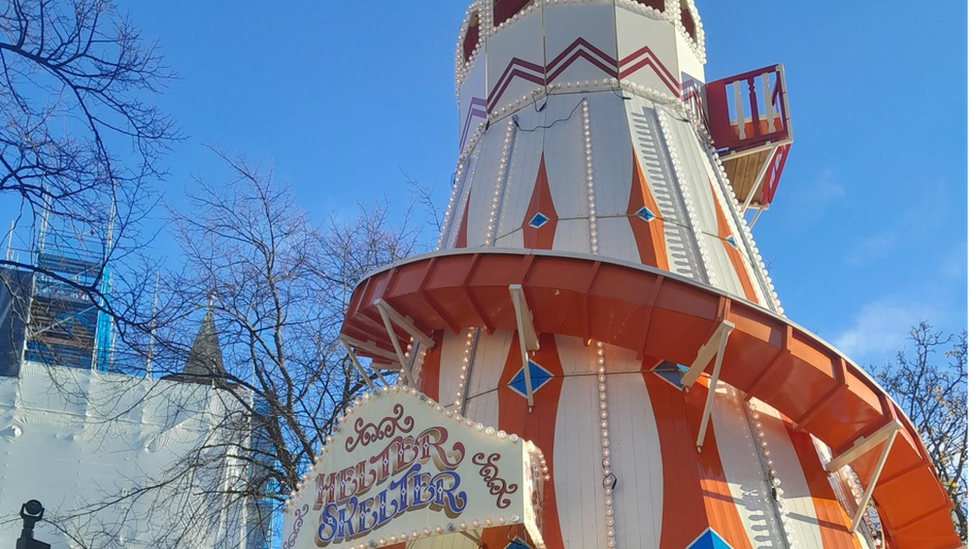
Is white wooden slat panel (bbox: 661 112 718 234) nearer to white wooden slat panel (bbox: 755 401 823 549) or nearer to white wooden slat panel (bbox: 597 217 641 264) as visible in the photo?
white wooden slat panel (bbox: 597 217 641 264)

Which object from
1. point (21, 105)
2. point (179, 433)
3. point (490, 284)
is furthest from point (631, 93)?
point (179, 433)

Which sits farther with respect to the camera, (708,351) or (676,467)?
(708,351)

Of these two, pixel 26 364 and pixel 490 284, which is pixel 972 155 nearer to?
pixel 490 284

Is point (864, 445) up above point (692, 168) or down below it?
below

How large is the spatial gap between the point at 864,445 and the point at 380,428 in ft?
16.9

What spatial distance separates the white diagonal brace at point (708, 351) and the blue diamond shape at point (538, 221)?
2.90 metres

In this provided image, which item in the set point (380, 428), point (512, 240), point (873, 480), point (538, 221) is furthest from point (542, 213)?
point (873, 480)

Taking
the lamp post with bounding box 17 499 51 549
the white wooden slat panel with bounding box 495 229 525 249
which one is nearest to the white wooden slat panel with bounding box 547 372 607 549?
the white wooden slat panel with bounding box 495 229 525 249

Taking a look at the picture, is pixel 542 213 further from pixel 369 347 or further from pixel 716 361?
pixel 716 361

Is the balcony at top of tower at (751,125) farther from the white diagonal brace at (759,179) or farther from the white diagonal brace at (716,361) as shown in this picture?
the white diagonal brace at (716,361)

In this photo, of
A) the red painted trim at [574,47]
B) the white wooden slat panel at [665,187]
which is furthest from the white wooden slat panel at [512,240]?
the red painted trim at [574,47]

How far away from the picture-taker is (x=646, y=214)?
40.5 feet

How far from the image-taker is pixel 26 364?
29.0 metres

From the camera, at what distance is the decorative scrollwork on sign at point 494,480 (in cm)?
907
